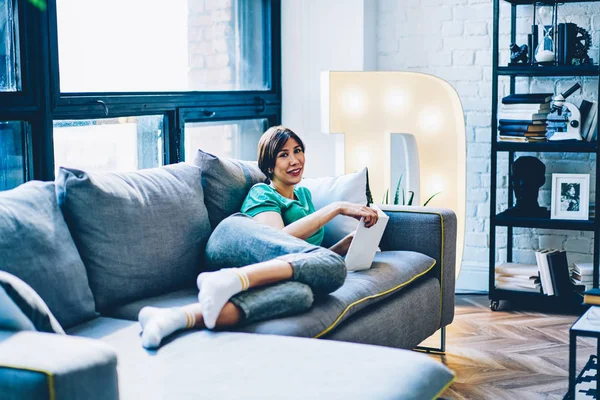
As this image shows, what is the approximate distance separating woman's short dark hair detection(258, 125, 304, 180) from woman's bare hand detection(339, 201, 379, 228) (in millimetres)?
346

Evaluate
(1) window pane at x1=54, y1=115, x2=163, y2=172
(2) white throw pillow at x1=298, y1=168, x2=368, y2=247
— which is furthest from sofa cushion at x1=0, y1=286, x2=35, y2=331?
(2) white throw pillow at x1=298, y1=168, x2=368, y2=247

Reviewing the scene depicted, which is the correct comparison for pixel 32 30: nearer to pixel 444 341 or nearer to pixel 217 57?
pixel 217 57

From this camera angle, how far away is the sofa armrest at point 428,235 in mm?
3454

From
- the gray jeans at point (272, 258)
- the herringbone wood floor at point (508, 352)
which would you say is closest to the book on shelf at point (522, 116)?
the herringbone wood floor at point (508, 352)

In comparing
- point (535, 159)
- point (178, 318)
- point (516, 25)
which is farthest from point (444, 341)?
point (516, 25)

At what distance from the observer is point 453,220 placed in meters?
3.51

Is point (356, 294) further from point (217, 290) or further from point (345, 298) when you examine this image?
point (217, 290)

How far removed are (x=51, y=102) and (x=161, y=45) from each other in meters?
0.87

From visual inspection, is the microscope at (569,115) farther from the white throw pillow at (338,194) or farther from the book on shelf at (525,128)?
the white throw pillow at (338,194)

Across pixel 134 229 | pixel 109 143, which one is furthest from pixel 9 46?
pixel 134 229

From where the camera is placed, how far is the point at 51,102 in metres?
3.17

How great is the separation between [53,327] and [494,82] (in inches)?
115

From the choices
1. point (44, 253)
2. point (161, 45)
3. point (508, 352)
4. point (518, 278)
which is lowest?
point (508, 352)

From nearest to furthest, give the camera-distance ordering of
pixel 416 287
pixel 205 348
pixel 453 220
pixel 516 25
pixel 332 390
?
pixel 332 390
pixel 205 348
pixel 416 287
pixel 453 220
pixel 516 25
